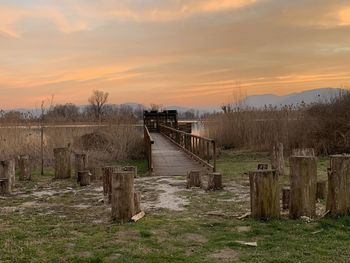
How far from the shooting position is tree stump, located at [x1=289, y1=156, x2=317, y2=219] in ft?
23.5

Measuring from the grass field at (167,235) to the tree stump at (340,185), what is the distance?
7.7 inches

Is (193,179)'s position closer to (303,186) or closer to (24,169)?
(303,186)

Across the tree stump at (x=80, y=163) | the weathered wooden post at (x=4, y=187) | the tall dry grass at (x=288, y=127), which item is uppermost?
the tall dry grass at (x=288, y=127)

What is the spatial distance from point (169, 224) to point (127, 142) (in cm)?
1782

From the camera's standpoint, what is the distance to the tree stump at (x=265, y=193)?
7.17 meters

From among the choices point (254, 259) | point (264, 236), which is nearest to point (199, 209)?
point (264, 236)

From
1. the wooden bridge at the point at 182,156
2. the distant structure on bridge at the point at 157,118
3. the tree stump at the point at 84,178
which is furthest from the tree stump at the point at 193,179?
the distant structure on bridge at the point at 157,118

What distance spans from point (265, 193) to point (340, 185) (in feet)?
3.69

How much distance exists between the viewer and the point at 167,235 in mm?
6531

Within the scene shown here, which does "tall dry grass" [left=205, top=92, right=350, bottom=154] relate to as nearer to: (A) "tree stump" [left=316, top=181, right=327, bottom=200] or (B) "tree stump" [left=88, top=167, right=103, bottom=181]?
(B) "tree stump" [left=88, top=167, right=103, bottom=181]

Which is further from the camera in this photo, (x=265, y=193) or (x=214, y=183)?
(x=214, y=183)

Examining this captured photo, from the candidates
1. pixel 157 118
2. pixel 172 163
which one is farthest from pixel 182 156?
pixel 157 118

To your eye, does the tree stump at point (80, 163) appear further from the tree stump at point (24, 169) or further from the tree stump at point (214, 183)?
the tree stump at point (214, 183)

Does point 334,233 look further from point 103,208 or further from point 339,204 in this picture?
point 103,208
